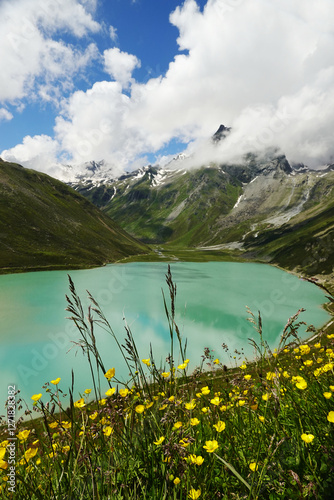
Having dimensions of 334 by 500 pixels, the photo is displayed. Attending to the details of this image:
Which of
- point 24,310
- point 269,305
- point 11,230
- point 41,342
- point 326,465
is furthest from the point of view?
point 11,230

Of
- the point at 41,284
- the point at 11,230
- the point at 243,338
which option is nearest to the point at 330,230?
the point at 243,338

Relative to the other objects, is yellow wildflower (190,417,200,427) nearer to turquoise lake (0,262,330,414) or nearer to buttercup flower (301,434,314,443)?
buttercup flower (301,434,314,443)

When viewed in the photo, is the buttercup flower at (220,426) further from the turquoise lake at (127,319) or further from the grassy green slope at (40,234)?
the grassy green slope at (40,234)

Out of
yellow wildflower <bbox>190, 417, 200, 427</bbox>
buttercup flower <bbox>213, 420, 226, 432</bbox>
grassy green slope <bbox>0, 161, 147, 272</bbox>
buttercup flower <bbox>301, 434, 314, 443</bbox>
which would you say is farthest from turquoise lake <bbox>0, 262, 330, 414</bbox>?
grassy green slope <bbox>0, 161, 147, 272</bbox>

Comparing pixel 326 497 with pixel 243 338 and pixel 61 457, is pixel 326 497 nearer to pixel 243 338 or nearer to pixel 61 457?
pixel 61 457

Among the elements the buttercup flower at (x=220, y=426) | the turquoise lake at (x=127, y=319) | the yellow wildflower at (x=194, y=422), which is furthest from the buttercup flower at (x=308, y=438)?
the turquoise lake at (x=127, y=319)

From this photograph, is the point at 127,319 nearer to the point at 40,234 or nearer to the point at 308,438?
the point at 308,438
